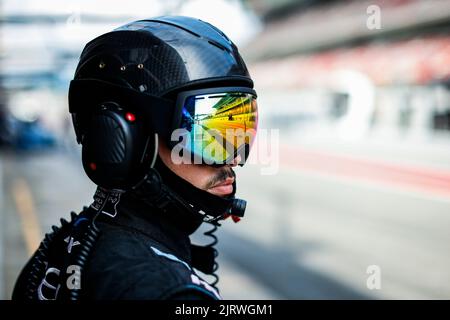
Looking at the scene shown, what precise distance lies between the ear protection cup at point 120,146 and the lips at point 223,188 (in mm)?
175

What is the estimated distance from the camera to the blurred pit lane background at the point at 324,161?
500 cm

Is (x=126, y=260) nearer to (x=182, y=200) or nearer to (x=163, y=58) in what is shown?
(x=182, y=200)

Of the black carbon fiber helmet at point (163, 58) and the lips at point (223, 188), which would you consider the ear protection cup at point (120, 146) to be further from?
the lips at point (223, 188)

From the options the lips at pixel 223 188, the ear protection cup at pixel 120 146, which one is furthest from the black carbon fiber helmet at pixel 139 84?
the lips at pixel 223 188

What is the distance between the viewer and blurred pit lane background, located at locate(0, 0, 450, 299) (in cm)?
500

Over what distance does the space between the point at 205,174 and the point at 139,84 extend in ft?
0.87

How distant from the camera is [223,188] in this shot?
1459 millimetres

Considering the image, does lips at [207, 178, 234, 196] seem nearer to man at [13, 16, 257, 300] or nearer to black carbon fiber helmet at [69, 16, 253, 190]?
man at [13, 16, 257, 300]

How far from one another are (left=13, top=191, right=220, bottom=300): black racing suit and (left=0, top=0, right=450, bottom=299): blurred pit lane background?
0.38 m

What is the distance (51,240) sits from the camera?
1.48 meters

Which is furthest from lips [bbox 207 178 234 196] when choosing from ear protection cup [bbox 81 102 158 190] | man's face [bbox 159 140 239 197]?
ear protection cup [bbox 81 102 158 190]

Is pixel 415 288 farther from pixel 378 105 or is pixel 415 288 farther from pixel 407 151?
pixel 378 105

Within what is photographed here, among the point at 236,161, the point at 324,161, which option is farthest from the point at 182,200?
the point at 324,161
